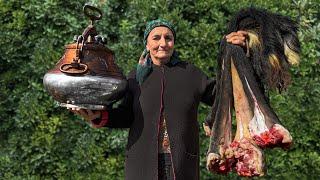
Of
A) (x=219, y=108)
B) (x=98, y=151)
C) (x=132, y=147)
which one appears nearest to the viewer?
(x=219, y=108)

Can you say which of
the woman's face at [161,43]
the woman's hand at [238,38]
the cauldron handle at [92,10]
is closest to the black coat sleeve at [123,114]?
the woman's face at [161,43]

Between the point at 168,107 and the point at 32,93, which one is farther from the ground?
the point at 32,93

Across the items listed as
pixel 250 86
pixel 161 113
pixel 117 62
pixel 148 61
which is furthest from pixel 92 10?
pixel 117 62

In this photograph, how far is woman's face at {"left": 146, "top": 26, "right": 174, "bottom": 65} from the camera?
3.35 metres

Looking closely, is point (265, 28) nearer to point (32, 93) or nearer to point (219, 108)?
point (219, 108)

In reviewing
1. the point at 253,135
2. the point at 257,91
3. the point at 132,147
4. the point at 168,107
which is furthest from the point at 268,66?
the point at 132,147

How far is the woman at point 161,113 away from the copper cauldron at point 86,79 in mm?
138

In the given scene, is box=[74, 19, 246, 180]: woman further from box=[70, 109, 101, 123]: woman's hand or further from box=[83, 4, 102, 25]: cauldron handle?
box=[83, 4, 102, 25]: cauldron handle

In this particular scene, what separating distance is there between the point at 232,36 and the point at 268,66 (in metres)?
0.21

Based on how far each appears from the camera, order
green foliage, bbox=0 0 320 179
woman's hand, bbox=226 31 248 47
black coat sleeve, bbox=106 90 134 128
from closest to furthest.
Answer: woman's hand, bbox=226 31 248 47
black coat sleeve, bbox=106 90 134 128
green foliage, bbox=0 0 320 179

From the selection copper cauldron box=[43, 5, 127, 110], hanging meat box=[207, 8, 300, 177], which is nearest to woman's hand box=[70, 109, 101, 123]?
copper cauldron box=[43, 5, 127, 110]

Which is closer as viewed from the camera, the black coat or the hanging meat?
the hanging meat

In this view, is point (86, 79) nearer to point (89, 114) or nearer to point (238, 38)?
point (89, 114)

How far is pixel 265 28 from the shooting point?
10.1 ft
